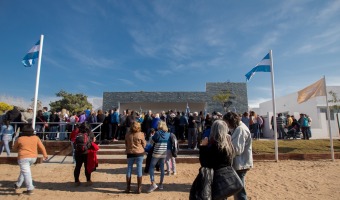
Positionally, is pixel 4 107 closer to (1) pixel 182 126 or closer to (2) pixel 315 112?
(1) pixel 182 126

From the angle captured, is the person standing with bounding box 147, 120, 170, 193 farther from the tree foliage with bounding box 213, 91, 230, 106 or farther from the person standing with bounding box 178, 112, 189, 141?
the tree foliage with bounding box 213, 91, 230, 106

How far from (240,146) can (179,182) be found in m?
3.41

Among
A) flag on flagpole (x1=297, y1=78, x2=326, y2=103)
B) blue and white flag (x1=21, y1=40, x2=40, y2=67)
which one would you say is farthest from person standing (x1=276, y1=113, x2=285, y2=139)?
blue and white flag (x1=21, y1=40, x2=40, y2=67)

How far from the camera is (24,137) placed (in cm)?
578

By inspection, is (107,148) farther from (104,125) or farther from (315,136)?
(315,136)

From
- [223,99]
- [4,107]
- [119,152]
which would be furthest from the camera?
[4,107]

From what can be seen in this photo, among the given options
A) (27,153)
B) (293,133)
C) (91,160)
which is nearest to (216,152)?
(91,160)

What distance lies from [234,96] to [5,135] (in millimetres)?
25960

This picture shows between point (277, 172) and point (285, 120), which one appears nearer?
point (277, 172)

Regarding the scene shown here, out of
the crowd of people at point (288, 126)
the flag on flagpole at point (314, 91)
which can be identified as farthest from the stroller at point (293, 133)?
the flag on flagpole at point (314, 91)

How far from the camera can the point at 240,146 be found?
3971 mm

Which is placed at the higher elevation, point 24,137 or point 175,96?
point 175,96

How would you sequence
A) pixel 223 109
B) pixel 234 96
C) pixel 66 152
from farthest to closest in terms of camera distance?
pixel 234 96
pixel 223 109
pixel 66 152

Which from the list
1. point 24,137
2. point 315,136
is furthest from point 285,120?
point 24,137
